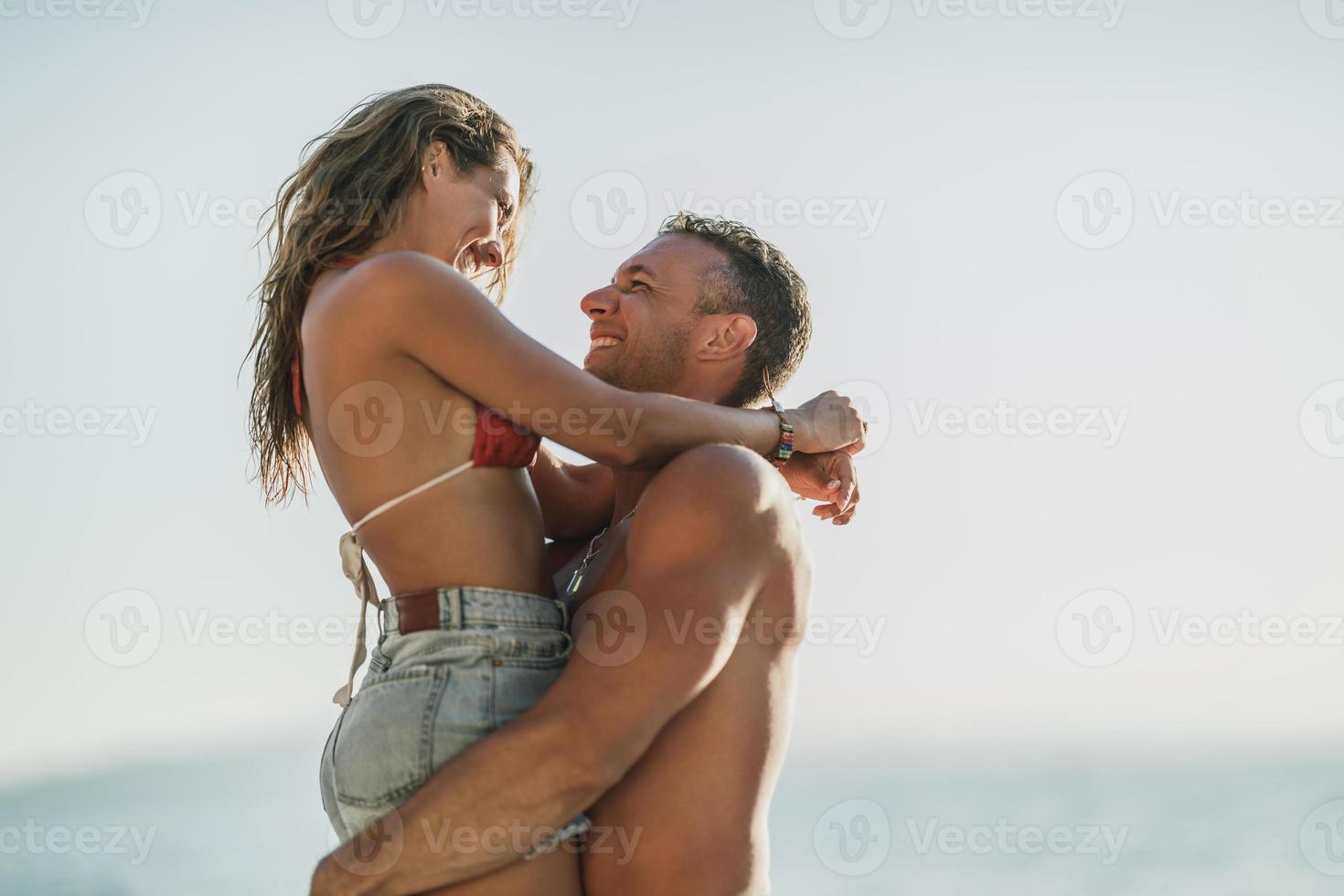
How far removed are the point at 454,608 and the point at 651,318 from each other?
1379 millimetres

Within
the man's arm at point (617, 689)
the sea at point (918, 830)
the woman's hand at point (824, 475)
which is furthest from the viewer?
the sea at point (918, 830)

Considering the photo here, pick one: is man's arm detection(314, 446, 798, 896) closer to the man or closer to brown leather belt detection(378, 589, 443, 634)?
the man

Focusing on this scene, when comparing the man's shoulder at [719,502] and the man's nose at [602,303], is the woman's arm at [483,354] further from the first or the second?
the man's nose at [602,303]

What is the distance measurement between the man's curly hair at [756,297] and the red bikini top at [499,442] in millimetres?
1094

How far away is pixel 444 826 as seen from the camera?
2.30 metres

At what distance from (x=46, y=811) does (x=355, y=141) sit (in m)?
18.1

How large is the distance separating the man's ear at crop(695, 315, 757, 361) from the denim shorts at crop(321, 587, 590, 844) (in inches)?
48.0

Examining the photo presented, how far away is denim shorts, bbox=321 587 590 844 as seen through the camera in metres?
2.42

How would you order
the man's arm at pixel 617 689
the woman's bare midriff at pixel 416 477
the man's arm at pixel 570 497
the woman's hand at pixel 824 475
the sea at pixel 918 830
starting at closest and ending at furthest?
1. the man's arm at pixel 617 689
2. the woman's bare midriff at pixel 416 477
3. the woman's hand at pixel 824 475
4. the man's arm at pixel 570 497
5. the sea at pixel 918 830

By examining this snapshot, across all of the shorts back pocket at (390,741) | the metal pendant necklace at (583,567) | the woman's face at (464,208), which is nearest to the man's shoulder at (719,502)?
the metal pendant necklace at (583,567)

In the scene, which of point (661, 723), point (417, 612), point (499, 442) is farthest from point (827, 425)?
point (417, 612)

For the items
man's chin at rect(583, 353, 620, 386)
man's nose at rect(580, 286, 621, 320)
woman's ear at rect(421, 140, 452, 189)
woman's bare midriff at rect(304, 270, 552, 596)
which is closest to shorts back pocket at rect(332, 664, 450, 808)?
woman's bare midriff at rect(304, 270, 552, 596)

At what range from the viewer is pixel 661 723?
2.44 meters

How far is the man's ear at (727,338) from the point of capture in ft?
11.9
